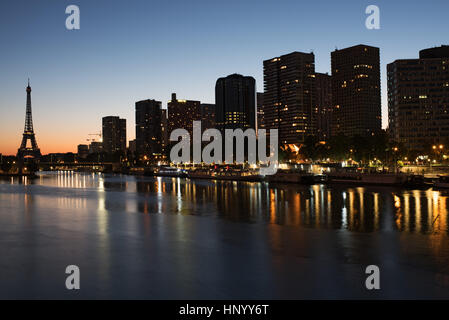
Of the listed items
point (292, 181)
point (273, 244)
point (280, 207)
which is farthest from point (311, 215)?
point (292, 181)

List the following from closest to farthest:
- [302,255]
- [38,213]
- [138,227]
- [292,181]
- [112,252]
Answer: [302,255] → [112,252] → [138,227] → [38,213] → [292,181]

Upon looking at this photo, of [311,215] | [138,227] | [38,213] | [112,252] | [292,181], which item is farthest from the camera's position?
[292,181]

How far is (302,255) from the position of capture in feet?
67.2

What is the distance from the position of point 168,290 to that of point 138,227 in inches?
617

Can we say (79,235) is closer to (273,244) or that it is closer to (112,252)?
(112,252)

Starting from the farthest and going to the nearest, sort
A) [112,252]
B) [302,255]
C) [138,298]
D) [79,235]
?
1. [79,235]
2. [112,252]
3. [302,255]
4. [138,298]

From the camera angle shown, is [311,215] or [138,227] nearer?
[138,227]

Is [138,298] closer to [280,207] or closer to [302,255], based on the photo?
[302,255]

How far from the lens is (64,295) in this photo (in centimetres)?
1541

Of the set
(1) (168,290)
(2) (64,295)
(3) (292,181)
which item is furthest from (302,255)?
(3) (292,181)

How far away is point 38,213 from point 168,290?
31.3 m
